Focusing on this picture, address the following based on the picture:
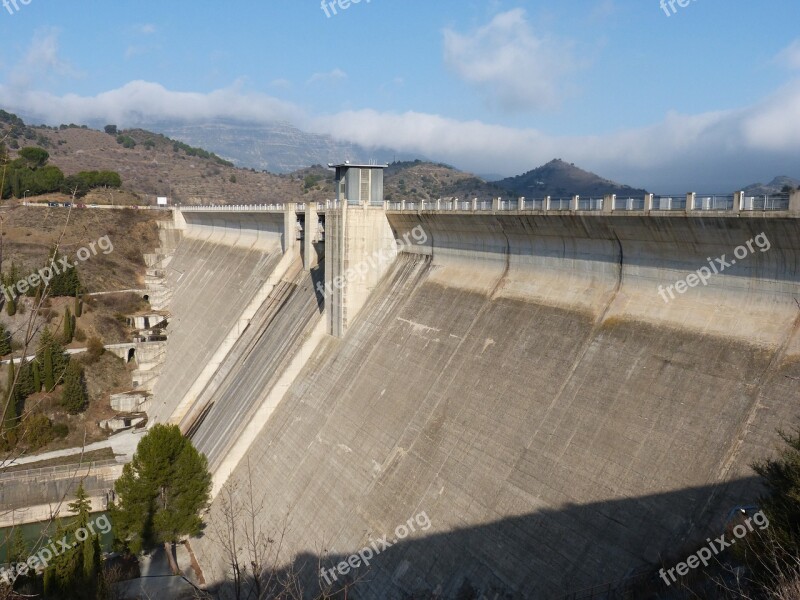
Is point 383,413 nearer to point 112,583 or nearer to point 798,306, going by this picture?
point 112,583

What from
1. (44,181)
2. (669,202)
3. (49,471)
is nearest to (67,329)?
(49,471)

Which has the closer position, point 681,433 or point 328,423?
point 681,433

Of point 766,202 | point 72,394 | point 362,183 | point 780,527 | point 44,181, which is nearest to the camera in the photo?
point 780,527

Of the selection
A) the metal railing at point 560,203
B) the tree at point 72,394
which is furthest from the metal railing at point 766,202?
the tree at point 72,394

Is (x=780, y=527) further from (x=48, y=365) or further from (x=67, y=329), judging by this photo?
(x=67, y=329)

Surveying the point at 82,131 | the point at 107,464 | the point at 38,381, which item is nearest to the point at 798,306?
the point at 107,464

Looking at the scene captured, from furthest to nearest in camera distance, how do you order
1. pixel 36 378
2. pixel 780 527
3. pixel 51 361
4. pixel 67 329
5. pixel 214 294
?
pixel 67 329, pixel 214 294, pixel 36 378, pixel 51 361, pixel 780 527

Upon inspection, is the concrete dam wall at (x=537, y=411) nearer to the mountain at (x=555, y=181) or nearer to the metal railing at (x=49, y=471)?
the metal railing at (x=49, y=471)
